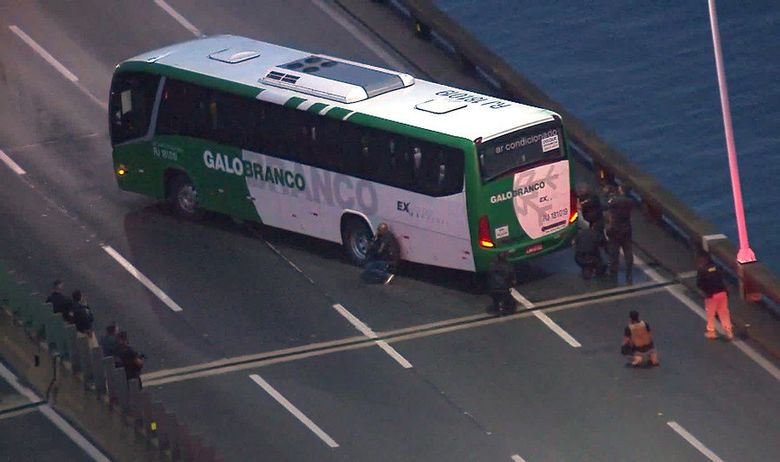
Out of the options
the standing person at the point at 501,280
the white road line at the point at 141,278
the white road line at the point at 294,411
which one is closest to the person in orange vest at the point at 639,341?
the standing person at the point at 501,280

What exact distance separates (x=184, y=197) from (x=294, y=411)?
28.4 feet

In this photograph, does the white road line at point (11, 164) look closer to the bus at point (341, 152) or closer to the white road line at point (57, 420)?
the bus at point (341, 152)

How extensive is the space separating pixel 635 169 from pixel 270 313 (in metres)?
8.37

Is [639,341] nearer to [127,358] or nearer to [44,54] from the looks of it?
[127,358]

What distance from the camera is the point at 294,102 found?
30.5m

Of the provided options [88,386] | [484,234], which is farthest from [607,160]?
[88,386]

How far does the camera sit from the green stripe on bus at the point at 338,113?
2983 centimetres

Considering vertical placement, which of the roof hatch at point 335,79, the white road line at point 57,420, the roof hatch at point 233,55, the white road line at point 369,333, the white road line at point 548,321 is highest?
the roof hatch at point 233,55

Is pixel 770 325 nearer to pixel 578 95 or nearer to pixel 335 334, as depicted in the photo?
pixel 335 334

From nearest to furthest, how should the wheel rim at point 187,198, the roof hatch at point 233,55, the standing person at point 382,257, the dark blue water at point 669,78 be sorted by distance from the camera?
the standing person at point 382,257, the roof hatch at point 233,55, the wheel rim at point 187,198, the dark blue water at point 669,78

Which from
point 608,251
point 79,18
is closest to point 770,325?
point 608,251

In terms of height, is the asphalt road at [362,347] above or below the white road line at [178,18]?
below

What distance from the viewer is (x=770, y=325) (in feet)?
92.7

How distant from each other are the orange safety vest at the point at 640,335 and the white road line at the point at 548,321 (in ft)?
4.24
